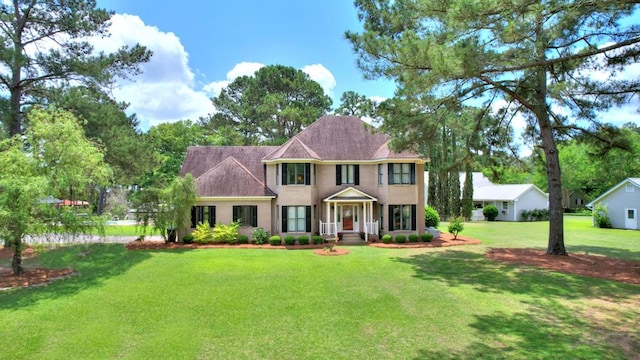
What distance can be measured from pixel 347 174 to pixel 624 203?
27.2 m

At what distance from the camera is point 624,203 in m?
32.7

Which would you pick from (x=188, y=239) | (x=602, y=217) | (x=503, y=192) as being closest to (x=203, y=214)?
(x=188, y=239)

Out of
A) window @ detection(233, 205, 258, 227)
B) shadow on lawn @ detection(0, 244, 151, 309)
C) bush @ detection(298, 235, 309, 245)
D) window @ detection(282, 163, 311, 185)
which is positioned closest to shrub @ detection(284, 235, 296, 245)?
bush @ detection(298, 235, 309, 245)

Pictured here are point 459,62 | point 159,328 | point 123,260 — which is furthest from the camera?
point 123,260

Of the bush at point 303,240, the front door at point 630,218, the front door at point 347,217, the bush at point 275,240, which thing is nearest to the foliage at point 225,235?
the bush at point 275,240

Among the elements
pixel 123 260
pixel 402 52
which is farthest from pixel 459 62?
pixel 123 260

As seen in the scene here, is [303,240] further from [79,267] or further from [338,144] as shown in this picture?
[79,267]

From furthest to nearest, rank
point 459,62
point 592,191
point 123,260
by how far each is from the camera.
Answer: point 592,191 → point 123,260 → point 459,62

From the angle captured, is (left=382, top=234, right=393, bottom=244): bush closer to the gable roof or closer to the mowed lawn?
the gable roof

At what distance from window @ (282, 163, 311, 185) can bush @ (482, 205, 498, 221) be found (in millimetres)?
28742

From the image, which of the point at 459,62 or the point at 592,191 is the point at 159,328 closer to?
the point at 459,62

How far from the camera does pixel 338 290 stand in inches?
462

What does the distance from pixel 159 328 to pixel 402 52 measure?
1083 cm

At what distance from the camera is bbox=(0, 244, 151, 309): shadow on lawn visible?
37.2ft
